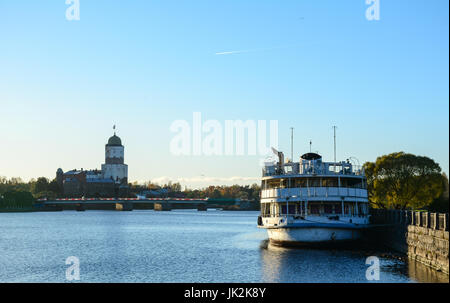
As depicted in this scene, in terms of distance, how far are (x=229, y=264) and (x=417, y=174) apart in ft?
156

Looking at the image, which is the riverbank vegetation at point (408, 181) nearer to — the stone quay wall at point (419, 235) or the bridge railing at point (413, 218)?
the bridge railing at point (413, 218)

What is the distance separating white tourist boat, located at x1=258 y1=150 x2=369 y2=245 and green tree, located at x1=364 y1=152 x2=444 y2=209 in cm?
2575

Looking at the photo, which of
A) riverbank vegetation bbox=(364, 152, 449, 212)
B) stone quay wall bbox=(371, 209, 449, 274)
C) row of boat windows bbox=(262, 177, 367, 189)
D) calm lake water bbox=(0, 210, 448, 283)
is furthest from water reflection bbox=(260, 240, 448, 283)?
riverbank vegetation bbox=(364, 152, 449, 212)

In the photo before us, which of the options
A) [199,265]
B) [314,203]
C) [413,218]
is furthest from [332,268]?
[314,203]

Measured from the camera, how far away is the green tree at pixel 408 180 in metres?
89.1

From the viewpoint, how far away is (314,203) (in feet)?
205

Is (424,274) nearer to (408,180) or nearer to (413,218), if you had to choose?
(413,218)

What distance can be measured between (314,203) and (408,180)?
3261cm

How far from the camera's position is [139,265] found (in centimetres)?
5244

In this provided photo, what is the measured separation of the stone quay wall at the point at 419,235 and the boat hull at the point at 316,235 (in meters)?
4.59

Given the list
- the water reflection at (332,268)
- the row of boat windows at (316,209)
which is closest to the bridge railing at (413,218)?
the water reflection at (332,268)

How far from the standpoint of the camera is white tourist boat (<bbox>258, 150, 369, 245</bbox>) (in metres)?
58.9
